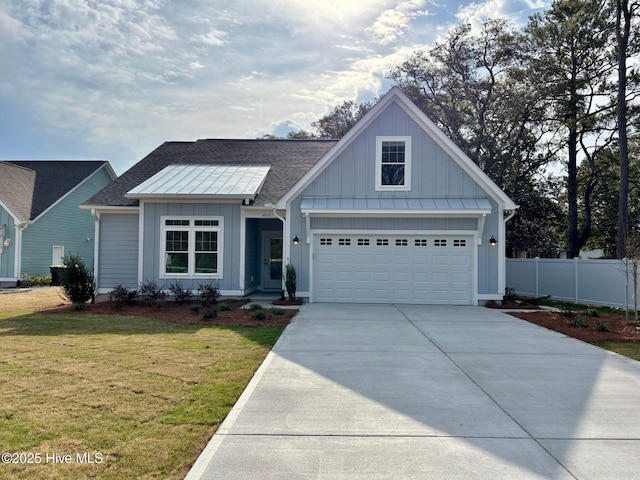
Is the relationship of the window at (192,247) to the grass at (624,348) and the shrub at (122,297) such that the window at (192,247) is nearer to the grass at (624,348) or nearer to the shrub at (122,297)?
the shrub at (122,297)

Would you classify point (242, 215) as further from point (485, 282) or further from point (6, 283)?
point (6, 283)

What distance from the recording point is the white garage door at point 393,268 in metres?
13.3

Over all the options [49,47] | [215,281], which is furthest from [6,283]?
[215,281]

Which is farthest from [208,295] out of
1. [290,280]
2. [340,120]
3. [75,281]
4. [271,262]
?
[340,120]

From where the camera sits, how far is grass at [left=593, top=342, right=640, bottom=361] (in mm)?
7298

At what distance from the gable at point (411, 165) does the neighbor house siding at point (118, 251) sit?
5.13 m

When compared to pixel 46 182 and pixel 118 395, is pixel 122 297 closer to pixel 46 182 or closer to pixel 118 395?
pixel 118 395

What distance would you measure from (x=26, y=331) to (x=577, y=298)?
646 inches

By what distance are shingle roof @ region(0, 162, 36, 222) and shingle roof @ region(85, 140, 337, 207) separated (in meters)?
8.46

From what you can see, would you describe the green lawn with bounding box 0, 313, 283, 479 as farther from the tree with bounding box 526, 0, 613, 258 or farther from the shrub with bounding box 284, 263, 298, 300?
the tree with bounding box 526, 0, 613, 258

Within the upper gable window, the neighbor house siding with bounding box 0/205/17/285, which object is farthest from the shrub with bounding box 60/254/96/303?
the neighbor house siding with bounding box 0/205/17/285

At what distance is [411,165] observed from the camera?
13359 millimetres

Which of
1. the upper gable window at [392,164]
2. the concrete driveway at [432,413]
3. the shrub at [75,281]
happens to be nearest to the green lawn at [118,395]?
the concrete driveway at [432,413]

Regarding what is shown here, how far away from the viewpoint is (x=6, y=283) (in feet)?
66.9
